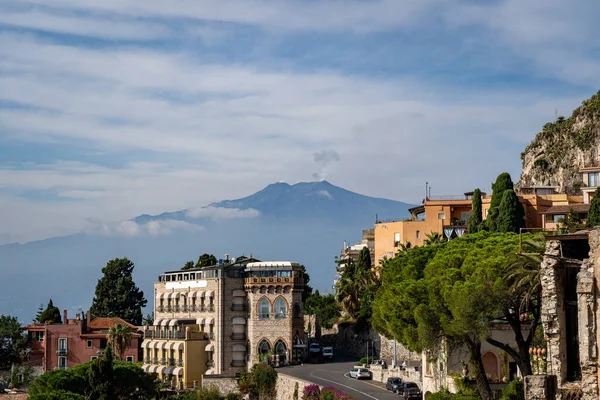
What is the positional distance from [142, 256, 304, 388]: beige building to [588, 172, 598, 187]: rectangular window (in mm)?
35200

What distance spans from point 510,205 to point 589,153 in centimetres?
3636

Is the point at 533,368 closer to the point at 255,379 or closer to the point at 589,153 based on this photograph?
the point at 255,379

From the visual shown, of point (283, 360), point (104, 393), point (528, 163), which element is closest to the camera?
point (104, 393)

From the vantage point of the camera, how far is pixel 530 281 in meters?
46.8

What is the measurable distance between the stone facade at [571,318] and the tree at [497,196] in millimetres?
42923

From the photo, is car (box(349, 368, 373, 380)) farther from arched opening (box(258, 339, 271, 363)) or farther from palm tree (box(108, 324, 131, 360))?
palm tree (box(108, 324, 131, 360))

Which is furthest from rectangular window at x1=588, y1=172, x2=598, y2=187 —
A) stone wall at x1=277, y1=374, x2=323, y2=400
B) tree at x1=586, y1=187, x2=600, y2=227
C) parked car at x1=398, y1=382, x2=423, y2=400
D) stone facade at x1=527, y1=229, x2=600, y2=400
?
stone facade at x1=527, y1=229, x2=600, y2=400

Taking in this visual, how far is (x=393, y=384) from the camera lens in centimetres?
6950

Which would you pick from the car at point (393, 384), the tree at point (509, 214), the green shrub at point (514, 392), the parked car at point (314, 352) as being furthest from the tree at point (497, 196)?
the green shrub at point (514, 392)

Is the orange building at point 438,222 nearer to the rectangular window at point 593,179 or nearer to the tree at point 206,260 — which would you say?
the rectangular window at point 593,179

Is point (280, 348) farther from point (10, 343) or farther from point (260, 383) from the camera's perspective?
point (10, 343)

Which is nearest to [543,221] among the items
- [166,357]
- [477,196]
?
[477,196]

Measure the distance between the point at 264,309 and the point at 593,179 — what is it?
40757 millimetres

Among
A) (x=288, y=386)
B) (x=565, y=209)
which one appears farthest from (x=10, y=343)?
(x=565, y=209)
